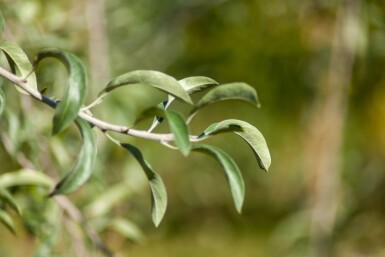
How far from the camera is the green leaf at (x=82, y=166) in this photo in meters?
0.62

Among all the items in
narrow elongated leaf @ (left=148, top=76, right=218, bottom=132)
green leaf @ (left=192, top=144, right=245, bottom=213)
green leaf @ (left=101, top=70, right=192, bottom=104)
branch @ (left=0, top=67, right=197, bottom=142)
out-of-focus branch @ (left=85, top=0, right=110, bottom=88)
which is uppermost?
out-of-focus branch @ (left=85, top=0, right=110, bottom=88)

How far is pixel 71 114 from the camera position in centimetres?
63

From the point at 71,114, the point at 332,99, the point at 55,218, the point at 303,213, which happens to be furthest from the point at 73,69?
the point at 303,213

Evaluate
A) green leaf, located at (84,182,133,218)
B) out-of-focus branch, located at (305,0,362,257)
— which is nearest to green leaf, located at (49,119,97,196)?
green leaf, located at (84,182,133,218)

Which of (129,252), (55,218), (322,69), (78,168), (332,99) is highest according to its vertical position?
(322,69)

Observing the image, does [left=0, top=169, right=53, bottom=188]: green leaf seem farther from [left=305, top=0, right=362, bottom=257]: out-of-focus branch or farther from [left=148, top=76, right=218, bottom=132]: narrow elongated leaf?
[left=305, top=0, right=362, bottom=257]: out-of-focus branch

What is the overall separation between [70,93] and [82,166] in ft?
0.20

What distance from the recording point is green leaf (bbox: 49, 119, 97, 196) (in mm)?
623

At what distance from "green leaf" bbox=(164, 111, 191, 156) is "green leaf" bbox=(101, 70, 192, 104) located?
17 mm

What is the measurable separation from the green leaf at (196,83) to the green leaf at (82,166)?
110 millimetres

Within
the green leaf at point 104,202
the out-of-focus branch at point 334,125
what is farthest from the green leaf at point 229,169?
the out-of-focus branch at point 334,125

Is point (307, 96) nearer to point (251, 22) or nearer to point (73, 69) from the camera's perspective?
point (251, 22)

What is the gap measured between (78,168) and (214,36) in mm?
2080

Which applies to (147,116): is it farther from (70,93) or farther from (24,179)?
(24,179)
